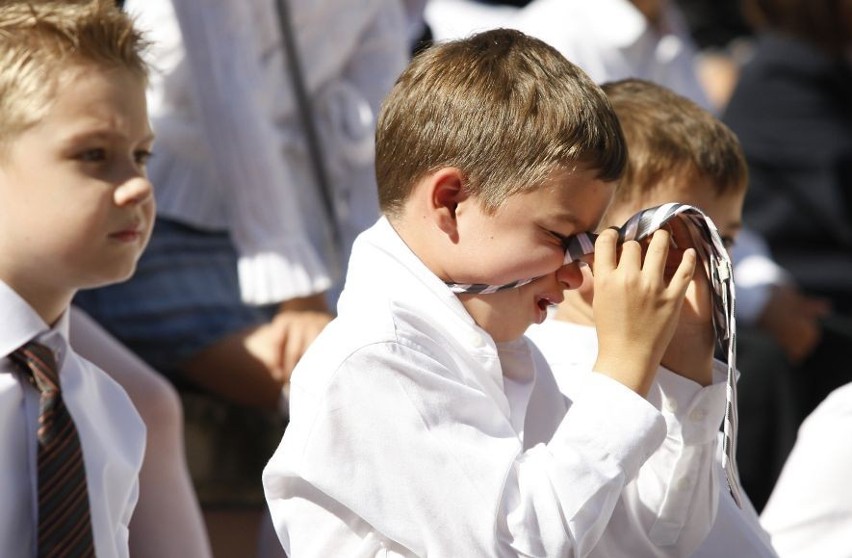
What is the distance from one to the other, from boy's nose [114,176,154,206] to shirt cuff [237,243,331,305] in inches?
29.9

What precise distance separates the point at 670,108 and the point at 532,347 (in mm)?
639

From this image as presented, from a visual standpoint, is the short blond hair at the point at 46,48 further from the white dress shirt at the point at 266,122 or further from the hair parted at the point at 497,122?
the white dress shirt at the point at 266,122

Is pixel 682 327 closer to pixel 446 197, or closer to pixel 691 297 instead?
pixel 691 297

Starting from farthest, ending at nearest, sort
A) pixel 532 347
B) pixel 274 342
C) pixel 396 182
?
1. pixel 274 342
2. pixel 532 347
3. pixel 396 182

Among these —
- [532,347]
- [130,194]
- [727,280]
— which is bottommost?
[532,347]

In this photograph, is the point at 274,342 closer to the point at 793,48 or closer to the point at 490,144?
the point at 490,144

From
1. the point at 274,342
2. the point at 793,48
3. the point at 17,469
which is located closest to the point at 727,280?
the point at 17,469

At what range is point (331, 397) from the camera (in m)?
1.73

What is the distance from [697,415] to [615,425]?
0.90 ft

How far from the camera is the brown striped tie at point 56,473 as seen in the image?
1958 millimetres

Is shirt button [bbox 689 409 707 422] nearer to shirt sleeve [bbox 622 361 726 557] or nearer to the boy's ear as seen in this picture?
shirt sleeve [bbox 622 361 726 557]

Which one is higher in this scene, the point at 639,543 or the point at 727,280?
the point at 727,280

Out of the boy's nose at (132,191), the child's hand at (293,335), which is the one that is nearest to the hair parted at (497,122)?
the boy's nose at (132,191)

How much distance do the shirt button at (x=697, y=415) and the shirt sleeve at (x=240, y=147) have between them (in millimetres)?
1169
